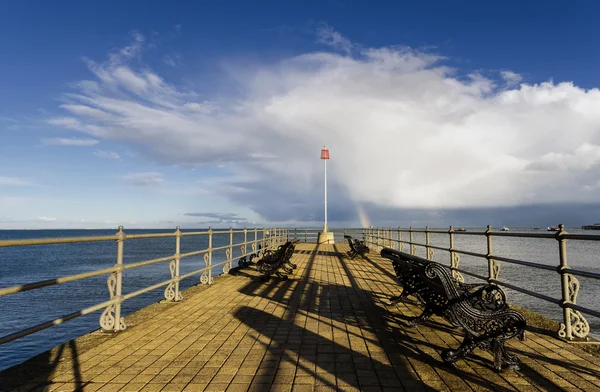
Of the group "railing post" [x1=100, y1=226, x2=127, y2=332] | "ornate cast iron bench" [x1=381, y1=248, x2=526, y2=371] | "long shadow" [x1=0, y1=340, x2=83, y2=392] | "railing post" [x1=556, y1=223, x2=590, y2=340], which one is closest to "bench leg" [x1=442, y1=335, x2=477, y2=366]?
"ornate cast iron bench" [x1=381, y1=248, x2=526, y2=371]

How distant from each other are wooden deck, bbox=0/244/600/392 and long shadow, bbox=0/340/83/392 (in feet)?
0.07

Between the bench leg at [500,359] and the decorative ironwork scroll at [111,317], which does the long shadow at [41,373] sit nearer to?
the decorative ironwork scroll at [111,317]

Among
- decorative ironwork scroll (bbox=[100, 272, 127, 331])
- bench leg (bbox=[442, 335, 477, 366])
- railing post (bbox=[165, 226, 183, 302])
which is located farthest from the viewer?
railing post (bbox=[165, 226, 183, 302])

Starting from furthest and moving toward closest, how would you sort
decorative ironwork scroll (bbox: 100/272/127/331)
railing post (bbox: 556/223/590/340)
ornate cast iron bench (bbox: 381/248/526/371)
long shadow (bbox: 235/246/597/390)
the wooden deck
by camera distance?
1. decorative ironwork scroll (bbox: 100/272/127/331)
2. railing post (bbox: 556/223/590/340)
3. ornate cast iron bench (bbox: 381/248/526/371)
4. long shadow (bbox: 235/246/597/390)
5. the wooden deck

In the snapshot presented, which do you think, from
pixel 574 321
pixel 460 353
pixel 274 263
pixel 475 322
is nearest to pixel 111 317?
pixel 460 353

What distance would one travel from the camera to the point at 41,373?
3699mm

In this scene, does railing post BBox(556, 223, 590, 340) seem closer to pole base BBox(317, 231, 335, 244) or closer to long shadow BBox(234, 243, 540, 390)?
long shadow BBox(234, 243, 540, 390)

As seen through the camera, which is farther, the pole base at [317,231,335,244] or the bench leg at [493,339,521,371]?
the pole base at [317,231,335,244]

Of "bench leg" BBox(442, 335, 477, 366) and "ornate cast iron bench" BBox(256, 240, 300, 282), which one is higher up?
"ornate cast iron bench" BBox(256, 240, 300, 282)

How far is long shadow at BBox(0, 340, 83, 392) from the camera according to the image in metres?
3.40

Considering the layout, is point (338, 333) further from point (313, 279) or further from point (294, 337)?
point (313, 279)

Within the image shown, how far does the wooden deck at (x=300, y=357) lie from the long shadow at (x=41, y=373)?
22 mm

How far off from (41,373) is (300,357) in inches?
101

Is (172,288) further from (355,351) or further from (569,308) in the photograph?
(569,308)
